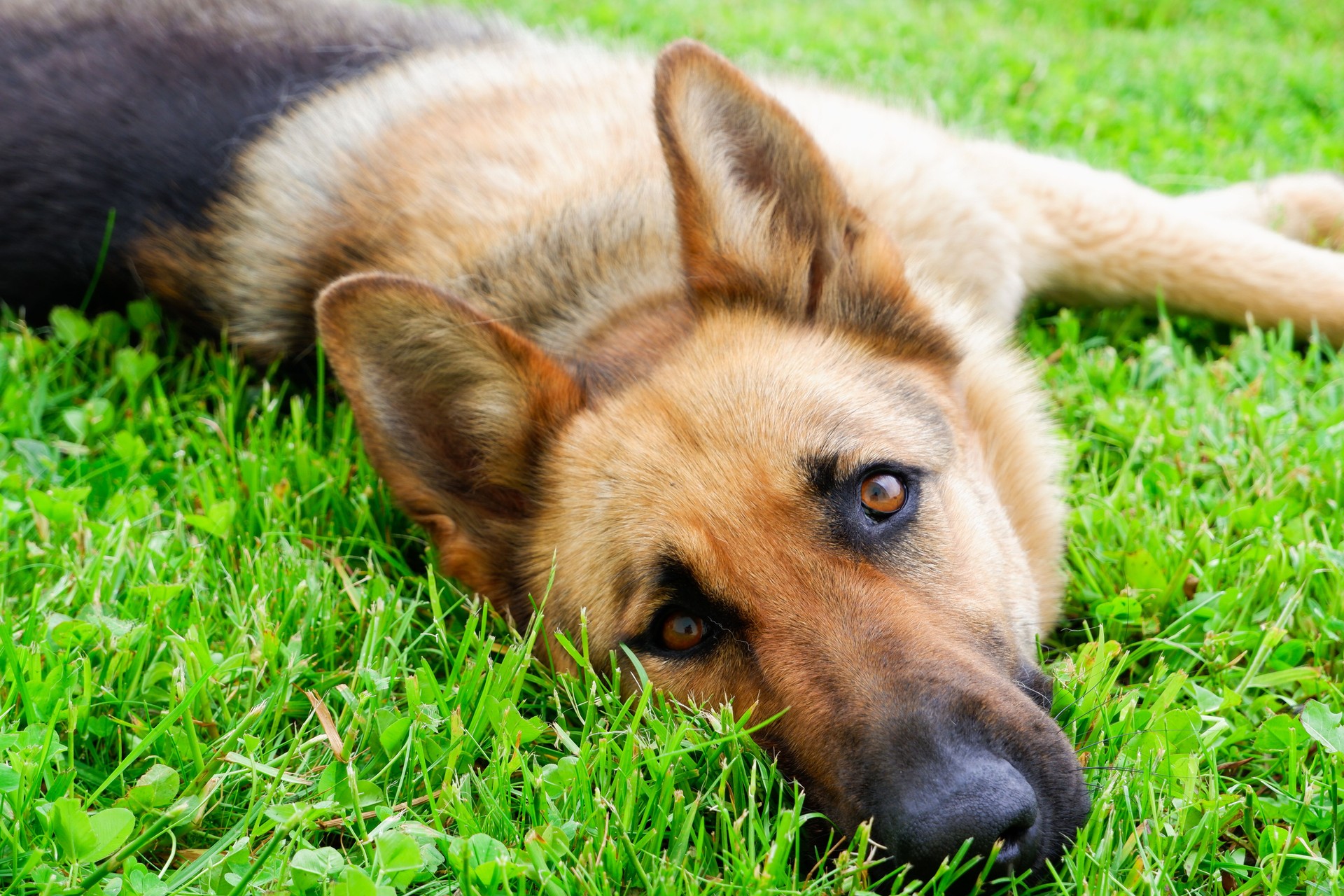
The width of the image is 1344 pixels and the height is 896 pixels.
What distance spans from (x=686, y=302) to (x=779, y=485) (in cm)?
82

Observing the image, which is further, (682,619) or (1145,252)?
(1145,252)

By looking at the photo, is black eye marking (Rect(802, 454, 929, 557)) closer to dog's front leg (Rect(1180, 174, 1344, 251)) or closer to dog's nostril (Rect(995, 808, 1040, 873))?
dog's nostril (Rect(995, 808, 1040, 873))

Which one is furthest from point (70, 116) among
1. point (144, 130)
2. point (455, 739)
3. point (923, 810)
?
point (923, 810)

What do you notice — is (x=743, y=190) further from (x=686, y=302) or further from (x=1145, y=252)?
(x=1145, y=252)

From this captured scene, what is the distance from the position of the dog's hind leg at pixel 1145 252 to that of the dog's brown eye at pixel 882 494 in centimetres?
194

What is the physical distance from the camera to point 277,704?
2510mm

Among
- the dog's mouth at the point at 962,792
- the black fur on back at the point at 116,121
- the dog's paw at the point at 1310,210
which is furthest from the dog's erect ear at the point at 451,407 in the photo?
the dog's paw at the point at 1310,210

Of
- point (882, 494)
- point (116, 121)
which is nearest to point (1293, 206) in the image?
point (882, 494)

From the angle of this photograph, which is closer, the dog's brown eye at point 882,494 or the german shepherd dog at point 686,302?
the german shepherd dog at point 686,302

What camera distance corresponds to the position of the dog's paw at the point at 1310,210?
468 cm

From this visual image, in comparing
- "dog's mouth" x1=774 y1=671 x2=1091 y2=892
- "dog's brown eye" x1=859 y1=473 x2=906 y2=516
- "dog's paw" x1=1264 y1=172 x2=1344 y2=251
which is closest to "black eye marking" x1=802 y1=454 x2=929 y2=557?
"dog's brown eye" x1=859 y1=473 x2=906 y2=516

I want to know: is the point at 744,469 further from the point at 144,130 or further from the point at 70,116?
the point at 70,116

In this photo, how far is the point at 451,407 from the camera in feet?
9.93

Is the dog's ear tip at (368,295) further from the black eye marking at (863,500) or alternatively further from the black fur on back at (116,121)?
the black fur on back at (116,121)
